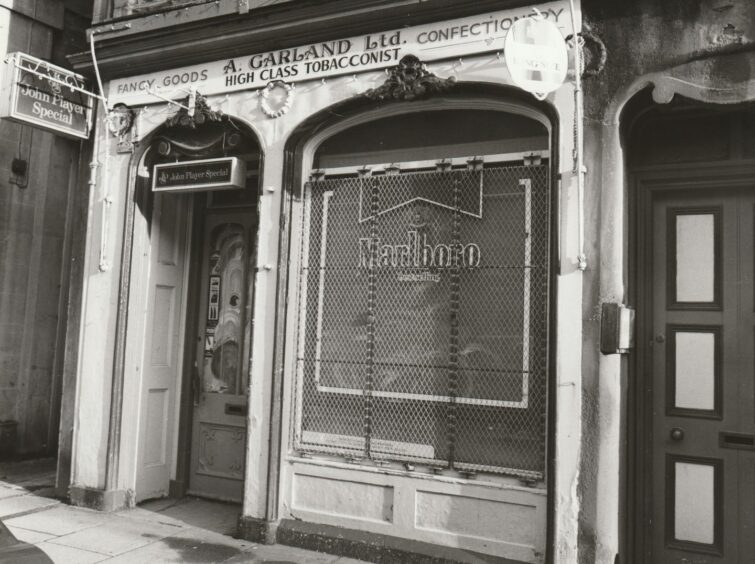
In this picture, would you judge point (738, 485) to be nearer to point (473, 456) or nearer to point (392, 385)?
point (473, 456)

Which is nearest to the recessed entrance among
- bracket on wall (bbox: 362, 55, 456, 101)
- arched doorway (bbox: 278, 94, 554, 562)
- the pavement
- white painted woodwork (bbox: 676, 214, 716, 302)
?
the pavement

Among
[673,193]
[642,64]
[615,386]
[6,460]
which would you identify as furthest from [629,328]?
[6,460]

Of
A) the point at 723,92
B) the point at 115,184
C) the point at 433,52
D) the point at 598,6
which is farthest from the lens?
the point at 115,184

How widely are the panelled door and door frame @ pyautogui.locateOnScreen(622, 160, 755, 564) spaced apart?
0.14 ft

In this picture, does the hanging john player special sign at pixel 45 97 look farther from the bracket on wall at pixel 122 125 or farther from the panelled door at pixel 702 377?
the panelled door at pixel 702 377

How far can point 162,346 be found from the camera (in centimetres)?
709

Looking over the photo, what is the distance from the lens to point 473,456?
5133mm

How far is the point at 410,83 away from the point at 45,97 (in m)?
3.84

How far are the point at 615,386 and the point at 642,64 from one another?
2.27 m

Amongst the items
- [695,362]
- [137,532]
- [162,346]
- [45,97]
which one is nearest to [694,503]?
[695,362]

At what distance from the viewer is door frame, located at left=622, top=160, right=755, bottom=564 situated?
15.7 ft

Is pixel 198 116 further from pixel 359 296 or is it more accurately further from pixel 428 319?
pixel 428 319

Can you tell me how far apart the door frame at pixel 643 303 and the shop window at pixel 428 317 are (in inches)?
25.2

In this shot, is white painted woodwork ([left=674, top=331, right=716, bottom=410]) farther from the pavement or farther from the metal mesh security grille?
the pavement
